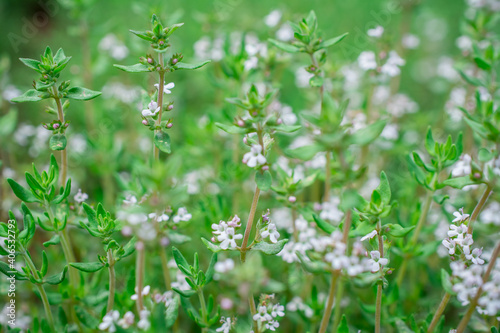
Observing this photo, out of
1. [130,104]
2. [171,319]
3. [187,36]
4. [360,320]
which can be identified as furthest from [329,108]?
[187,36]

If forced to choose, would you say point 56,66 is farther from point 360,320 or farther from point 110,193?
point 360,320

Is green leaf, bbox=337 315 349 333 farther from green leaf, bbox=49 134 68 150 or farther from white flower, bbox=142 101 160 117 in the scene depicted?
green leaf, bbox=49 134 68 150

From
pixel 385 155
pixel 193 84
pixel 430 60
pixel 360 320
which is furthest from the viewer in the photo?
pixel 430 60

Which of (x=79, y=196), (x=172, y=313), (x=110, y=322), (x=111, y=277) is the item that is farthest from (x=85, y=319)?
(x=79, y=196)

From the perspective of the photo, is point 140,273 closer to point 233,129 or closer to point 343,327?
point 233,129

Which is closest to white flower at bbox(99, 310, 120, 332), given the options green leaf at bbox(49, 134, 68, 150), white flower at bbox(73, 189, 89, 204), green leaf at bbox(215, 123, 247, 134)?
white flower at bbox(73, 189, 89, 204)

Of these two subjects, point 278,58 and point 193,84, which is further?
point 193,84
